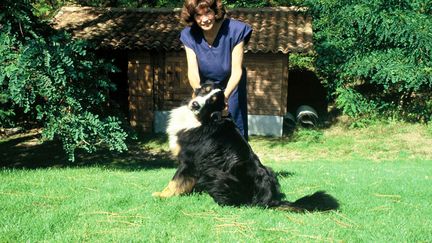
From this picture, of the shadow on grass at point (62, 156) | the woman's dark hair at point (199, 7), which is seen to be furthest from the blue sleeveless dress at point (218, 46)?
the shadow on grass at point (62, 156)

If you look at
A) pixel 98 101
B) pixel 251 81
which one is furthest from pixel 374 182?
pixel 251 81

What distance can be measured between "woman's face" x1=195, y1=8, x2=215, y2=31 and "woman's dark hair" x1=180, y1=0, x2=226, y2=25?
0.04 meters

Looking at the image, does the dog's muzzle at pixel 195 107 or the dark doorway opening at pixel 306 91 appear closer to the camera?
the dog's muzzle at pixel 195 107

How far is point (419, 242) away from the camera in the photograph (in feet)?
12.0

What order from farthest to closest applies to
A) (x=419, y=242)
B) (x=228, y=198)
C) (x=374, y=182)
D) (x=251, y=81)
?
1. (x=251, y=81)
2. (x=374, y=182)
3. (x=228, y=198)
4. (x=419, y=242)

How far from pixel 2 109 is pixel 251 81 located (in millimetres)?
9616

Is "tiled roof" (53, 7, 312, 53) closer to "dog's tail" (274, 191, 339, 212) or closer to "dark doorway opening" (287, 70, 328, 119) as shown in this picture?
"dark doorway opening" (287, 70, 328, 119)

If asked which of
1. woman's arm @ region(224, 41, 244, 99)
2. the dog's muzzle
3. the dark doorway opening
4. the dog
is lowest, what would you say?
the dark doorway opening

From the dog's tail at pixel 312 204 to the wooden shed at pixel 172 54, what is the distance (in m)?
10.8

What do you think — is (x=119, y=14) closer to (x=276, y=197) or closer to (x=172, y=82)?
(x=172, y=82)

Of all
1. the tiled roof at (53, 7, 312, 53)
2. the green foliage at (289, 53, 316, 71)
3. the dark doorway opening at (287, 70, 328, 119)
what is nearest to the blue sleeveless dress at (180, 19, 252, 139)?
the tiled roof at (53, 7, 312, 53)

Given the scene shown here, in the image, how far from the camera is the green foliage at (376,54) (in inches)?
575

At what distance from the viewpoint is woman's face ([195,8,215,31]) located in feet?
15.1

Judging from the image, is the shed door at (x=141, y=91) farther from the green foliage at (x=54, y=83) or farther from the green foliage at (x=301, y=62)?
the green foliage at (x=54, y=83)
